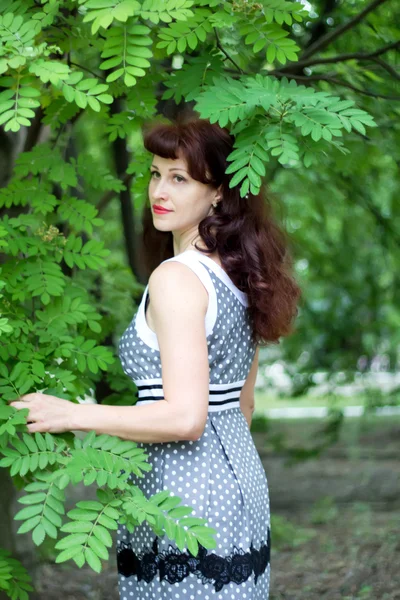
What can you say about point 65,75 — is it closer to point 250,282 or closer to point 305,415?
point 250,282

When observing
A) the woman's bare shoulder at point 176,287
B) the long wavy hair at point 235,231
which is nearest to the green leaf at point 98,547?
the woman's bare shoulder at point 176,287

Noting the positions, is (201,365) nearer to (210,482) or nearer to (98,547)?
(210,482)

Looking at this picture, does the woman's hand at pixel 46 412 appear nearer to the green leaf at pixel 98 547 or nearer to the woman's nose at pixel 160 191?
the green leaf at pixel 98 547

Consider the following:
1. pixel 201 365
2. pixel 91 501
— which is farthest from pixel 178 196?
pixel 91 501

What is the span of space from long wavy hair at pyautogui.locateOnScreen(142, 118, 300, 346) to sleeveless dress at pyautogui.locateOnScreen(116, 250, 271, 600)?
5 cm

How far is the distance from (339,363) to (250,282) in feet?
24.9

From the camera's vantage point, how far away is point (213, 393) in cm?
244

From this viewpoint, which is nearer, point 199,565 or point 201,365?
point 201,365

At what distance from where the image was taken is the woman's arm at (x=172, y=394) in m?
2.16

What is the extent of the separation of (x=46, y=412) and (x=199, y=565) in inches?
22.9

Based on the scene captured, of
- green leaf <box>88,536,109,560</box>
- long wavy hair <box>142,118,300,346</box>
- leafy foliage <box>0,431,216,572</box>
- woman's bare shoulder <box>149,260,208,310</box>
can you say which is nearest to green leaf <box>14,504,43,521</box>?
leafy foliage <box>0,431,216,572</box>

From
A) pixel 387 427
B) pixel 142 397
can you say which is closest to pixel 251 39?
pixel 142 397

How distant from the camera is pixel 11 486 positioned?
3545mm

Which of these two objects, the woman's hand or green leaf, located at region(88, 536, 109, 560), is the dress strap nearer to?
the woman's hand
